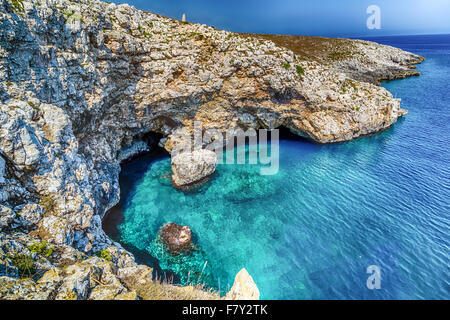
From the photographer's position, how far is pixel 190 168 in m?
24.9

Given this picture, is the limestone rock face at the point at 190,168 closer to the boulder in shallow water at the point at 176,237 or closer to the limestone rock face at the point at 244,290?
the boulder in shallow water at the point at 176,237

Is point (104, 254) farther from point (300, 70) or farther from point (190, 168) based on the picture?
point (300, 70)

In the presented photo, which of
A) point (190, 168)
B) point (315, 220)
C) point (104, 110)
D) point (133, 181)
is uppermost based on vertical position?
point (104, 110)

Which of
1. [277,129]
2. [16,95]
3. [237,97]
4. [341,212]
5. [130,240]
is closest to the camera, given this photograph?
[16,95]

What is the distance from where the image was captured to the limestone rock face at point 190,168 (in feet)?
81.8

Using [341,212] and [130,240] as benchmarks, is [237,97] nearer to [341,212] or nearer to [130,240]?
[341,212]

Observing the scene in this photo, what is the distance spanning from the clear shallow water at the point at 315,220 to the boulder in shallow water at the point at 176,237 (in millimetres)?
743

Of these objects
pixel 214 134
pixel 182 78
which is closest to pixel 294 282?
pixel 214 134

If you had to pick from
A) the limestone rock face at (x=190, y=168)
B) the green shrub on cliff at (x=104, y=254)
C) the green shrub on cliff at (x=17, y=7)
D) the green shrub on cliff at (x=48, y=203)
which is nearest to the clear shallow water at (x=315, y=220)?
the limestone rock face at (x=190, y=168)

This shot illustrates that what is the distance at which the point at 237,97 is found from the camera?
99.0ft

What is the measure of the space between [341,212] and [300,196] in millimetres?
4107

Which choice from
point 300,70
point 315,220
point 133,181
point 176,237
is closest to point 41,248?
point 176,237

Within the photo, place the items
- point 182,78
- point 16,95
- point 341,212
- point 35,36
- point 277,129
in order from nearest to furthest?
point 16,95 < point 35,36 < point 341,212 < point 182,78 < point 277,129

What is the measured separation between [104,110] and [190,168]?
437 inches
